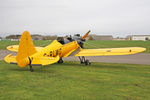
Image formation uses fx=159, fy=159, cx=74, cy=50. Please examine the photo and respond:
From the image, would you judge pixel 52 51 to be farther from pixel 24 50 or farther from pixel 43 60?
pixel 24 50

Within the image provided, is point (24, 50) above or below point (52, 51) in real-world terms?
above

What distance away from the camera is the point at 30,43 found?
9008 millimetres

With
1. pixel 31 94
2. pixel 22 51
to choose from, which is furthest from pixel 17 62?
pixel 31 94

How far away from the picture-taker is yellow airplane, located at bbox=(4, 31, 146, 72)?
8.71 m

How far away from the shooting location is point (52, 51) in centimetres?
1116

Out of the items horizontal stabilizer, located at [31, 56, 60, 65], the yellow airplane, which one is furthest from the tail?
horizontal stabilizer, located at [31, 56, 60, 65]

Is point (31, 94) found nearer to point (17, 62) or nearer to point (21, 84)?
point (21, 84)

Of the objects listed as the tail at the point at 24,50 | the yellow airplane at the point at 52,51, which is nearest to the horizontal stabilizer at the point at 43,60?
the yellow airplane at the point at 52,51

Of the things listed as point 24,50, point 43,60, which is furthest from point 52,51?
point 24,50

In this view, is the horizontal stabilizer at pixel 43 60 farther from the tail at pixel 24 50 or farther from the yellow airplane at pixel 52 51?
the tail at pixel 24 50

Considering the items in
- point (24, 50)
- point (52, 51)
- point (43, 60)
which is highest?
point (24, 50)

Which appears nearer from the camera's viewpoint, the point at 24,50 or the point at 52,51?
the point at 24,50

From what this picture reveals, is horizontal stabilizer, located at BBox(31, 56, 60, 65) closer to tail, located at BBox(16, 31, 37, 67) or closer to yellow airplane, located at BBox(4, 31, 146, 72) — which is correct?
yellow airplane, located at BBox(4, 31, 146, 72)

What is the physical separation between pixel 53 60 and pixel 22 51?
1.76m
